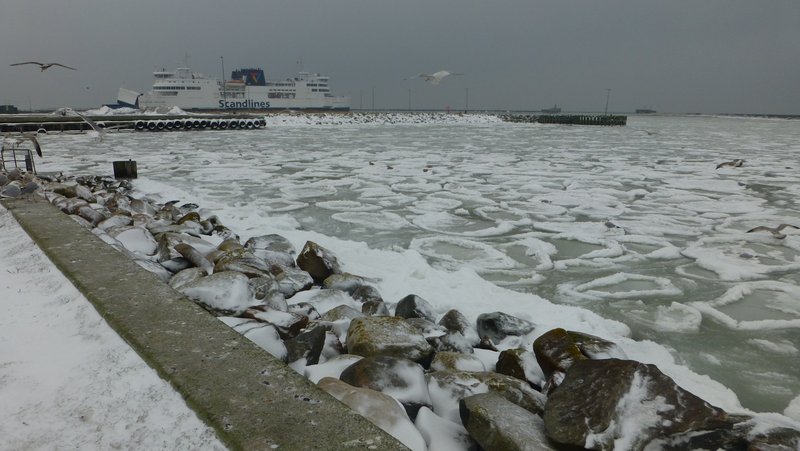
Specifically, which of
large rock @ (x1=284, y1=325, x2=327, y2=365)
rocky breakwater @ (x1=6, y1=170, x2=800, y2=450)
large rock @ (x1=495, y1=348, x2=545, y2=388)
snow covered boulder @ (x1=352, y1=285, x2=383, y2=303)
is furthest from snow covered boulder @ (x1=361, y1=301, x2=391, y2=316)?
large rock @ (x1=495, y1=348, x2=545, y2=388)

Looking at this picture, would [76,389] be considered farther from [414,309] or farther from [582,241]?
[582,241]

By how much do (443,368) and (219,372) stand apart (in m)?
0.96

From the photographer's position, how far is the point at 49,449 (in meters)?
1.17

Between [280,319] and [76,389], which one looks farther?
[280,319]

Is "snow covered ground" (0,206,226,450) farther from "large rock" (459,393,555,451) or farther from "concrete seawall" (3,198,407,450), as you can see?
"large rock" (459,393,555,451)

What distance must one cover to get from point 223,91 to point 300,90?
9.77 m

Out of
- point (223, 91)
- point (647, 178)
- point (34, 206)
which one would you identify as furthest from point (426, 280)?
point (223, 91)

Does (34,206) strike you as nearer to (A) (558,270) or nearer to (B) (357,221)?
(B) (357,221)

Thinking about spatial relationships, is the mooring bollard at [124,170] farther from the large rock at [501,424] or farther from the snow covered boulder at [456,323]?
the large rock at [501,424]

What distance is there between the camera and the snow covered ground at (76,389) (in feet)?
3.96

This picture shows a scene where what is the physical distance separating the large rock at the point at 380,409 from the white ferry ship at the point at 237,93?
5133 cm

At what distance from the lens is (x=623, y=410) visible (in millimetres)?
1459

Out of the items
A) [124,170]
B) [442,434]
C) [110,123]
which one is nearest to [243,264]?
[442,434]

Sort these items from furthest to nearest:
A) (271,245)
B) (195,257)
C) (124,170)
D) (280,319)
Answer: (124,170) → (271,245) → (195,257) → (280,319)
